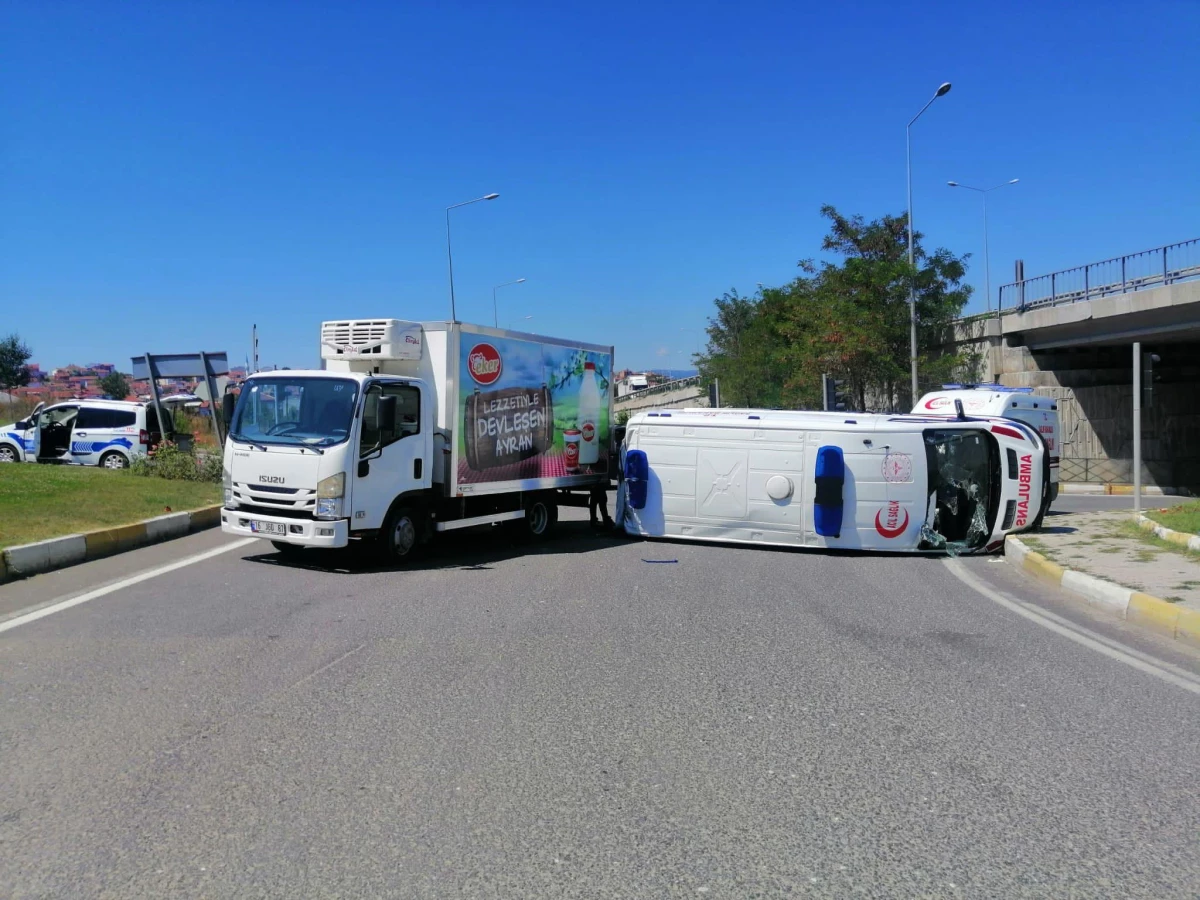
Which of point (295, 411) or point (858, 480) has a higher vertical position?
point (295, 411)

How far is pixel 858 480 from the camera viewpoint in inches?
511

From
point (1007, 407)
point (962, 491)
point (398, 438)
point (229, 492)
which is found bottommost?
point (962, 491)

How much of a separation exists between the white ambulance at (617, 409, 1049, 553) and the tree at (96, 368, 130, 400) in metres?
61.8

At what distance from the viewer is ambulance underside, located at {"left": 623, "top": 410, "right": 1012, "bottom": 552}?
1295cm

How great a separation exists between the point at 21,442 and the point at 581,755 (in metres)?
24.0

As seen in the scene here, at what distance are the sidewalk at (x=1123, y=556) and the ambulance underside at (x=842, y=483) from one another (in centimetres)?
103

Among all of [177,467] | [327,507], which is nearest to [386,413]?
[327,507]

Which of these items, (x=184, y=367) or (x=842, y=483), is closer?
(x=842, y=483)

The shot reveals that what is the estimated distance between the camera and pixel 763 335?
45.0m

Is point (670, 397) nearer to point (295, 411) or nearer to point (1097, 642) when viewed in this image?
point (295, 411)

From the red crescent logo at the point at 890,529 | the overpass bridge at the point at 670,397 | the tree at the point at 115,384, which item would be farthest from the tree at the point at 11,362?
the red crescent logo at the point at 890,529

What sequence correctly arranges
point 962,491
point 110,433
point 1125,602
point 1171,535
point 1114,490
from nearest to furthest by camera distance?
1. point 1125,602
2. point 1171,535
3. point 962,491
4. point 110,433
5. point 1114,490

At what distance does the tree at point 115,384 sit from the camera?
2657 inches

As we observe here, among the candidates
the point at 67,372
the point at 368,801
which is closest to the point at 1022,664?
the point at 368,801
